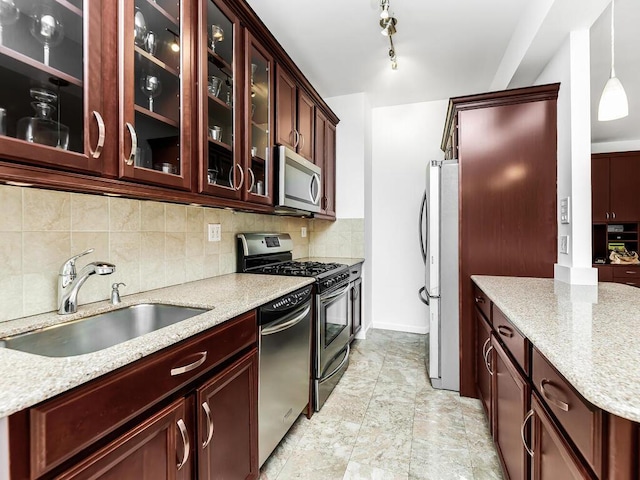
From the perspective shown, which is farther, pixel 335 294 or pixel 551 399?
pixel 335 294

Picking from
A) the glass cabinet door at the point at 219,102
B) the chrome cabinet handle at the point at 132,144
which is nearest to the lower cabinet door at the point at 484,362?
the glass cabinet door at the point at 219,102

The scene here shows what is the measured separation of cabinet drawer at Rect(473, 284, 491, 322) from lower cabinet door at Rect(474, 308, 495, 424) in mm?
44

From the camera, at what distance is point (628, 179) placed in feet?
15.0

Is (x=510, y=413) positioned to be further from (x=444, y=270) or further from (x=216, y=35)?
(x=216, y=35)

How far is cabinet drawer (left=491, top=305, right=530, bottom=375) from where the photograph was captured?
1.14 m

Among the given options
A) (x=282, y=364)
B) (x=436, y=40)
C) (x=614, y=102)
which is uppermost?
(x=436, y=40)

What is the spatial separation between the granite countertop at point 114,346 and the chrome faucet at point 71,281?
38 mm

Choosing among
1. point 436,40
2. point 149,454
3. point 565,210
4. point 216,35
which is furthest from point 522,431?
point 436,40

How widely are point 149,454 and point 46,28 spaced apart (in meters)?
1.26

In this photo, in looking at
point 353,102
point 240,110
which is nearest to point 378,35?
point 353,102

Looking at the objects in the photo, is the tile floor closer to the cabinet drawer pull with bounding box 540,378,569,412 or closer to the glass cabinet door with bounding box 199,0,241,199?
the cabinet drawer pull with bounding box 540,378,569,412

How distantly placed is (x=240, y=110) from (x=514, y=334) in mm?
1684

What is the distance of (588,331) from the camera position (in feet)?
3.40

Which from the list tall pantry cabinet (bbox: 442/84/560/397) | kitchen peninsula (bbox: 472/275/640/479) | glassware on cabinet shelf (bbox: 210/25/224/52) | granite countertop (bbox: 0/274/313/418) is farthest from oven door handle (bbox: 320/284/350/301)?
glassware on cabinet shelf (bbox: 210/25/224/52)
